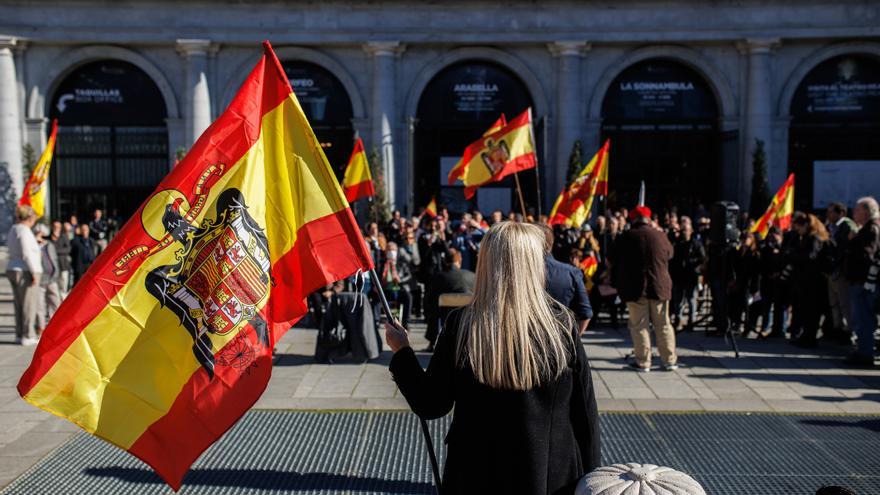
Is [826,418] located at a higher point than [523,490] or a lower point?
lower

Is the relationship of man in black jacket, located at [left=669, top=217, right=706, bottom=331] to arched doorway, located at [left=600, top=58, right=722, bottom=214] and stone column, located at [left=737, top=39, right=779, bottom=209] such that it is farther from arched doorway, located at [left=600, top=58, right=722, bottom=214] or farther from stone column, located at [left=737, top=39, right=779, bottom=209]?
stone column, located at [left=737, top=39, right=779, bottom=209]

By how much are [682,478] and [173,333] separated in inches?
93.4

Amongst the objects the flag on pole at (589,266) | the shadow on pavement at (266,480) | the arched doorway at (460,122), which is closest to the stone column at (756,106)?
the arched doorway at (460,122)

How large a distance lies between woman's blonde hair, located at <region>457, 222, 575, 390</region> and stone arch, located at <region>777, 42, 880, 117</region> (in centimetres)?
2465

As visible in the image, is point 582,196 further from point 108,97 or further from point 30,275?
point 108,97

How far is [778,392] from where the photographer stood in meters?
9.29

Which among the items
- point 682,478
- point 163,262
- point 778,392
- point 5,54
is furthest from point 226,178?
point 5,54

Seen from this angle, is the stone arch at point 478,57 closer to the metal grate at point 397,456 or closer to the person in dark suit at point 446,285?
the person in dark suit at point 446,285

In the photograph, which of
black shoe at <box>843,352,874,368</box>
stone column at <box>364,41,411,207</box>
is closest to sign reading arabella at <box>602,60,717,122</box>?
stone column at <box>364,41,411,207</box>

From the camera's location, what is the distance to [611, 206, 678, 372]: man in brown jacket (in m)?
9.97

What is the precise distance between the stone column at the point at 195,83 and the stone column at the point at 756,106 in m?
16.1

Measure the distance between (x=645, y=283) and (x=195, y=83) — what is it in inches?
726

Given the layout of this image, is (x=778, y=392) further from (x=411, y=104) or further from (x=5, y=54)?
(x=5, y=54)

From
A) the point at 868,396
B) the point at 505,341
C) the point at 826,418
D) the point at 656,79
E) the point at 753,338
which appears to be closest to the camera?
the point at 505,341
